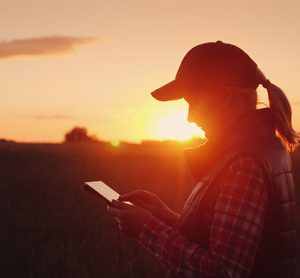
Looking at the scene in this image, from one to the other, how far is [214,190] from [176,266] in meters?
0.35

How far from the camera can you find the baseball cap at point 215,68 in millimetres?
2580

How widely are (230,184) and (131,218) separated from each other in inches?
21.7

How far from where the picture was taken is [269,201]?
2.32 metres

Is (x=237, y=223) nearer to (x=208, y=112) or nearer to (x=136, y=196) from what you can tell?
(x=208, y=112)

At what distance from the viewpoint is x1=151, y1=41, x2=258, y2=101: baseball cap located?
258 cm

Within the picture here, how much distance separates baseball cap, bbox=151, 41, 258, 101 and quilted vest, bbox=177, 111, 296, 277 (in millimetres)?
210

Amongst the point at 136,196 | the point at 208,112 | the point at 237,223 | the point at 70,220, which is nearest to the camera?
the point at 237,223

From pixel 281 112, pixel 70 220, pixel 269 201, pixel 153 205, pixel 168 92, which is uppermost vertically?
pixel 168 92

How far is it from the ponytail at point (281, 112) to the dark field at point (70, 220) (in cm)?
395

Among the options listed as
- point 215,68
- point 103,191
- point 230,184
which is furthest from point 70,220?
point 230,184

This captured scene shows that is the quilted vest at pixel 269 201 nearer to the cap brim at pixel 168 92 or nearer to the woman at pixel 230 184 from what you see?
the woman at pixel 230 184

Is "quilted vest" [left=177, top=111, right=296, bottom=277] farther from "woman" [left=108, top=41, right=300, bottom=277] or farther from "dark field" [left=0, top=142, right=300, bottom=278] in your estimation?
"dark field" [left=0, top=142, right=300, bottom=278]

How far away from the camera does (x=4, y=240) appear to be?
7.64 meters

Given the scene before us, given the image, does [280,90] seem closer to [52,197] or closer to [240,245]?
[240,245]
